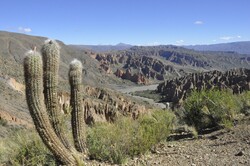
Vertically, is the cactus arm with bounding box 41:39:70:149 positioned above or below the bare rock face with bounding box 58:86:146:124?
above

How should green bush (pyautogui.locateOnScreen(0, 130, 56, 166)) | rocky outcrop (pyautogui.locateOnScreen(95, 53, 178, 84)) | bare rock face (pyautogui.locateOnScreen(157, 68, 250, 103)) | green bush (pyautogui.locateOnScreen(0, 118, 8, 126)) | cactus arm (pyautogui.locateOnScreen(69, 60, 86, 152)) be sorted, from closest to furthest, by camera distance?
green bush (pyautogui.locateOnScreen(0, 130, 56, 166)) < cactus arm (pyautogui.locateOnScreen(69, 60, 86, 152)) < green bush (pyautogui.locateOnScreen(0, 118, 8, 126)) < bare rock face (pyautogui.locateOnScreen(157, 68, 250, 103)) < rocky outcrop (pyautogui.locateOnScreen(95, 53, 178, 84))

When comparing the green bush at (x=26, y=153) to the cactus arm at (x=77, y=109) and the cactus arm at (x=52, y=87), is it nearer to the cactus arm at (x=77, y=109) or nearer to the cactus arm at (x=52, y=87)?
the cactus arm at (x=52, y=87)

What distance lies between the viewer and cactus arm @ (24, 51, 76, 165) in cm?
764

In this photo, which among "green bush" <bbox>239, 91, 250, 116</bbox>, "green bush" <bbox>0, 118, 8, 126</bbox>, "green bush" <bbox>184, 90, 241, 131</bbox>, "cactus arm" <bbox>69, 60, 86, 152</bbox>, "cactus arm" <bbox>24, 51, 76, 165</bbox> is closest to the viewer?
"cactus arm" <bbox>24, 51, 76, 165</bbox>

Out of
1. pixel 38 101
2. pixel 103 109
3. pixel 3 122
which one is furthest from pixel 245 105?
pixel 103 109

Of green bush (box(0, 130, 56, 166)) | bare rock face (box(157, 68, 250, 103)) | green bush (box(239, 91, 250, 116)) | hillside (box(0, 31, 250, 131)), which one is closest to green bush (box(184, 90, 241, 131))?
green bush (box(239, 91, 250, 116))

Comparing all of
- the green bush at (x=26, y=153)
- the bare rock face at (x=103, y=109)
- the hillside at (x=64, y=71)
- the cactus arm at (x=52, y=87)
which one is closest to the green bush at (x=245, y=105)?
the cactus arm at (x=52, y=87)

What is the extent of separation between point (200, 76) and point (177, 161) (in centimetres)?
8665

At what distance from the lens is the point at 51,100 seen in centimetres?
835

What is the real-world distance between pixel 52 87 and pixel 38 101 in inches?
30.5

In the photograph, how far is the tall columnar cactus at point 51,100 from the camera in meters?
7.67

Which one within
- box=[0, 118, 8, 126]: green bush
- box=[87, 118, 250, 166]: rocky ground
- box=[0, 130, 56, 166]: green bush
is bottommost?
box=[0, 118, 8, 126]: green bush

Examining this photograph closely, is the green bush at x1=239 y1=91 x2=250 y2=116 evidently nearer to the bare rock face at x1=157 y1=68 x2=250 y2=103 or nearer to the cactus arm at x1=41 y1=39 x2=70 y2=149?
the cactus arm at x1=41 y1=39 x2=70 y2=149

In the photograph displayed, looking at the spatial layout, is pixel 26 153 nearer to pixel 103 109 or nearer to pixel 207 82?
pixel 103 109
